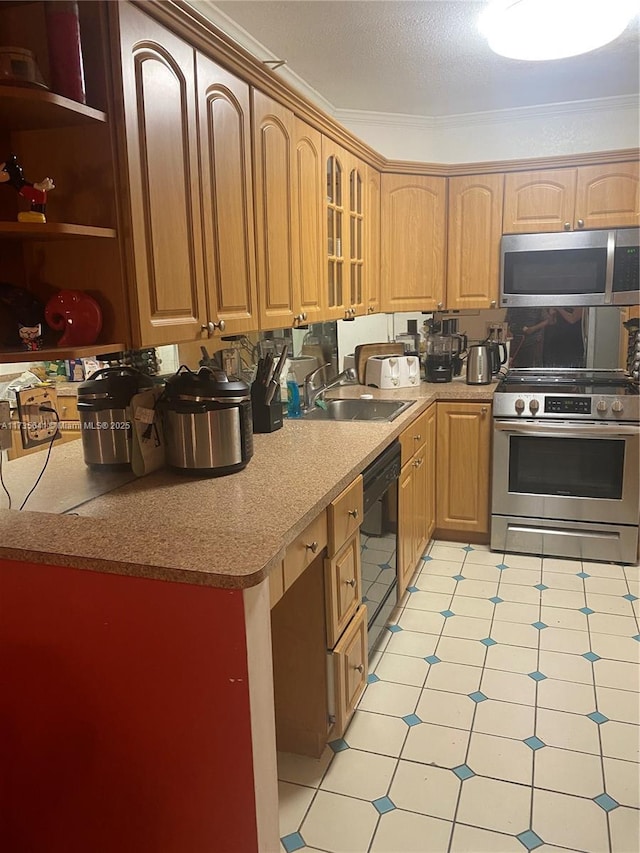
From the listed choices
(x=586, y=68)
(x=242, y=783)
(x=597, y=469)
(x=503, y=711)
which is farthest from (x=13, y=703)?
(x=586, y=68)

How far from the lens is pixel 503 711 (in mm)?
2186

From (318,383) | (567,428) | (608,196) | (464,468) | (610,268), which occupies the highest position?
(608,196)

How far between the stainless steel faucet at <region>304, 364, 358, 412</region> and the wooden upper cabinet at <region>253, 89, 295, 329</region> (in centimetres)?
69

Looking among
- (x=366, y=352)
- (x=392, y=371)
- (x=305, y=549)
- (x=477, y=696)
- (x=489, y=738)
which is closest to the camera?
(x=305, y=549)

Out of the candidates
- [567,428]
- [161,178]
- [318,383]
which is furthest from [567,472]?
[161,178]

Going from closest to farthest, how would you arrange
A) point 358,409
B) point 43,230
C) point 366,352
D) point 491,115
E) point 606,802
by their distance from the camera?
point 43,230 < point 606,802 < point 358,409 < point 366,352 < point 491,115

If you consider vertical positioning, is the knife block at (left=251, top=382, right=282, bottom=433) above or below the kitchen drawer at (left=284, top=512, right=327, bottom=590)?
above

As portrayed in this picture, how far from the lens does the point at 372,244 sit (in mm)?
3523

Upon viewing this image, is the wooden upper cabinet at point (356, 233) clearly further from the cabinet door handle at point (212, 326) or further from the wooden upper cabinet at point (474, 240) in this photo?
the cabinet door handle at point (212, 326)

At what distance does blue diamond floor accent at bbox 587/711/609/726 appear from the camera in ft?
6.98

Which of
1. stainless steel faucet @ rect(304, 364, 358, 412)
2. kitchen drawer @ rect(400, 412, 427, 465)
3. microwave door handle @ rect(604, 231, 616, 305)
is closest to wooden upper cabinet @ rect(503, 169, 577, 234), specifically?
microwave door handle @ rect(604, 231, 616, 305)

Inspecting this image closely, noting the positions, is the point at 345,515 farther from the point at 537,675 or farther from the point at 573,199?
the point at 573,199

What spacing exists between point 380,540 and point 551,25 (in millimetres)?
2010

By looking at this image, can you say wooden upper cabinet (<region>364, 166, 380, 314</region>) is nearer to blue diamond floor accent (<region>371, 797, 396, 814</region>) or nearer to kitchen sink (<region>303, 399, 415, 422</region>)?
kitchen sink (<region>303, 399, 415, 422</region>)
